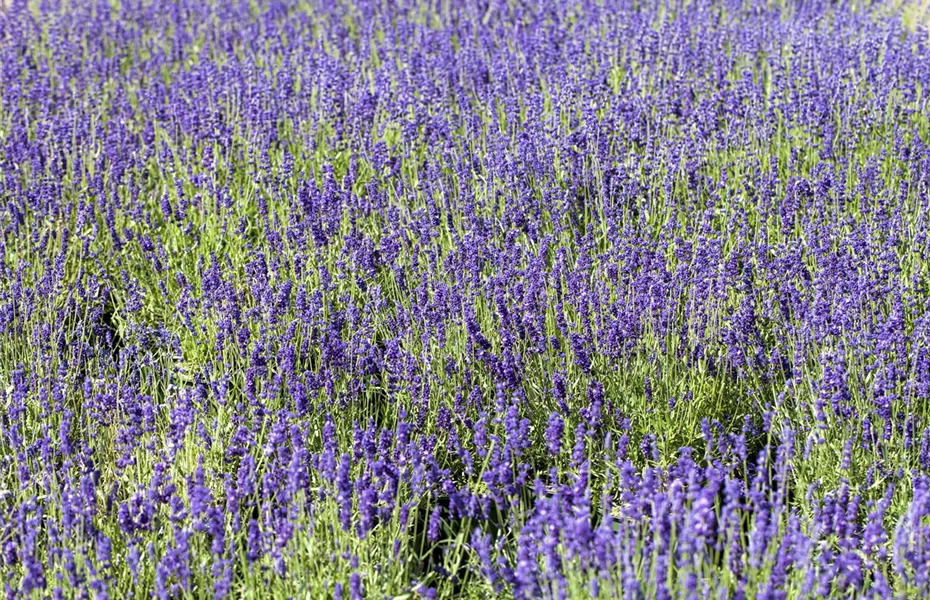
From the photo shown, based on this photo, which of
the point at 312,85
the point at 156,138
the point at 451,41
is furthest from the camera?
the point at 451,41

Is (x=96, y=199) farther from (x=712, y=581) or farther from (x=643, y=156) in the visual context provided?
(x=712, y=581)

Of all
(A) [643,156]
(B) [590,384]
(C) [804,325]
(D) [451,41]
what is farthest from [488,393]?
(D) [451,41]

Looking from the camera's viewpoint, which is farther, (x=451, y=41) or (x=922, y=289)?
(x=451, y=41)

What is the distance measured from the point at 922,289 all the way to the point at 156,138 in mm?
3608

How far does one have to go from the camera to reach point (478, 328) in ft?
9.87

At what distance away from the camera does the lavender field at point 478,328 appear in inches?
88.3

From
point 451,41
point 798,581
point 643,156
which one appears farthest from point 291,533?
point 451,41

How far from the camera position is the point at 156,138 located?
521 centimetres

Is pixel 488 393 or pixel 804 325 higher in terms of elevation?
pixel 804 325

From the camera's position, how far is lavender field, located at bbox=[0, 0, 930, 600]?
2242 mm

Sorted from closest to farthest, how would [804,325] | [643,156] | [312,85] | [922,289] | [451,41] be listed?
1. [804,325]
2. [922,289]
3. [643,156]
4. [312,85]
5. [451,41]

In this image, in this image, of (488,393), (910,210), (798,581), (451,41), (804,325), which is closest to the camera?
(798,581)

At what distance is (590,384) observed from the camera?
2.88 m

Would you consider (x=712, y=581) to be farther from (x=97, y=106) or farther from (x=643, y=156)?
(x=97, y=106)
